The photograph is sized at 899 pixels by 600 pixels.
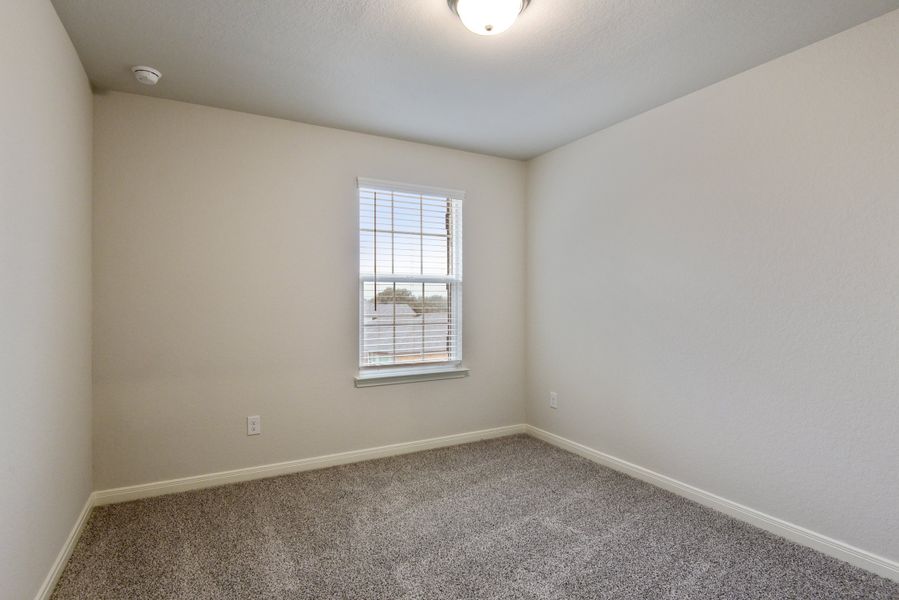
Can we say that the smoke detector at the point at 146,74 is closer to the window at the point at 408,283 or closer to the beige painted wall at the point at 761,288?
the window at the point at 408,283

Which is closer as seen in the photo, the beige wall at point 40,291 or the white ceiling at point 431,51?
the beige wall at point 40,291

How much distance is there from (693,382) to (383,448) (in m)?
2.12

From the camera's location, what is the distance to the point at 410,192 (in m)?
3.50

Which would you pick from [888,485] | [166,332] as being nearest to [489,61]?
[166,332]

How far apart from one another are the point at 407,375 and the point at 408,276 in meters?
0.74

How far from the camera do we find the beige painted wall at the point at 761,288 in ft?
6.52

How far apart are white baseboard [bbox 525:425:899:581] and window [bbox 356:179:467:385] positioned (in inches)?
51.8

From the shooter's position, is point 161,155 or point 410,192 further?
point 410,192

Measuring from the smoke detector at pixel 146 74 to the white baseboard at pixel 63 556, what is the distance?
223 cm

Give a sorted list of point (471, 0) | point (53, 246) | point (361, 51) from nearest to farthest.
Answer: point (471, 0)
point (53, 246)
point (361, 51)

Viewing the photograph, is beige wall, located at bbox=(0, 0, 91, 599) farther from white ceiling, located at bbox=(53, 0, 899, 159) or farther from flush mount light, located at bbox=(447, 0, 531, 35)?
flush mount light, located at bbox=(447, 0, 531, 35)

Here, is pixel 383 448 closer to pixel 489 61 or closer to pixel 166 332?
pixel 166 332

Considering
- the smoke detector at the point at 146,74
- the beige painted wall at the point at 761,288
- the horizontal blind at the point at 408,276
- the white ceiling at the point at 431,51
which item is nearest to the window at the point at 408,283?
the horizontal blind at the point at 408,276

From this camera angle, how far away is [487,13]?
5.91 ft
